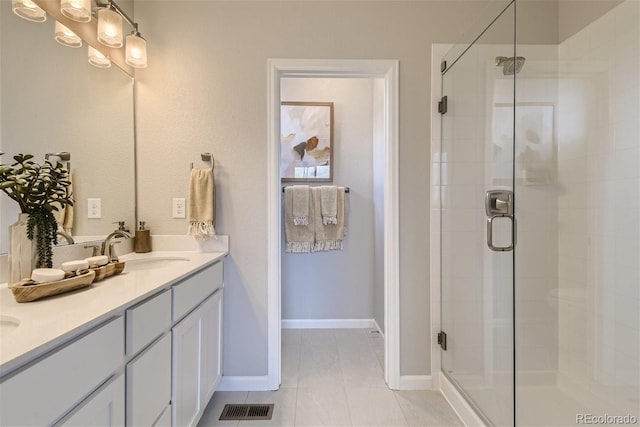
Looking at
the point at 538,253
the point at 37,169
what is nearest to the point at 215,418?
the point at 37,169

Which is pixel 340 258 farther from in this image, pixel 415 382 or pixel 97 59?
pixel 97 59

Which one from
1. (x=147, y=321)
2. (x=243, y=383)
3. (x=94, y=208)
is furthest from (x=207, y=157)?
(x=243, y=383)

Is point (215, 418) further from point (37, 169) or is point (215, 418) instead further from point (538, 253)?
point (538, 253)

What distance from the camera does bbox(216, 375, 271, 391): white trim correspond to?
72.1 inches

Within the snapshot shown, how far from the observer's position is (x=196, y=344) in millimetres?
1395

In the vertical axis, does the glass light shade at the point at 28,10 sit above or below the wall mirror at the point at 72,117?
above

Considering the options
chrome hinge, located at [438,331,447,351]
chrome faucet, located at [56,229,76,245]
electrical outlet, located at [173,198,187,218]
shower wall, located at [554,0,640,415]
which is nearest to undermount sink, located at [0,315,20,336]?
chrome faucet, located at [56,229,76,245]

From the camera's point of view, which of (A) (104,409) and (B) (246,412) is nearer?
(A) (104,409)

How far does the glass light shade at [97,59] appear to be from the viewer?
4.99 ft

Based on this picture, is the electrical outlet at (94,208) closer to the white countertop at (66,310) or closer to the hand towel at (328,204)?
the white countertop at (66,310)

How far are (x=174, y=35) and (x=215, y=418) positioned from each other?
2270 mm

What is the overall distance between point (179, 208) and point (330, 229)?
1357 millimetres

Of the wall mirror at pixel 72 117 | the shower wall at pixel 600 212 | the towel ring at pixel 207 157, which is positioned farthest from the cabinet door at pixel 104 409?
the shower wall at pixel 600 212

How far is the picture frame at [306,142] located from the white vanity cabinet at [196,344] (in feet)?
4.41
